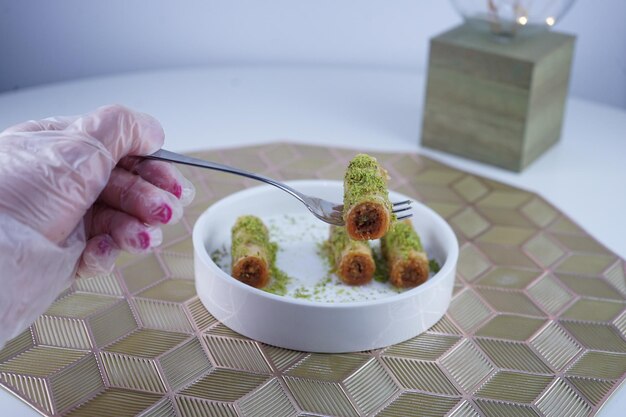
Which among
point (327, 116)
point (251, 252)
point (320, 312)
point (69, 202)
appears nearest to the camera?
point (69, 202)

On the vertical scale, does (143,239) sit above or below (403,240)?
above

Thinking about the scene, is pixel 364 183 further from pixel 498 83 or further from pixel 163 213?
pixel 498 83

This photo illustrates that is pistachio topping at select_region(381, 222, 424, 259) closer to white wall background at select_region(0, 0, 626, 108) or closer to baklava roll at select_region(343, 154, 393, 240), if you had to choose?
baklava roll at select_region(343, 154, 393, 240)

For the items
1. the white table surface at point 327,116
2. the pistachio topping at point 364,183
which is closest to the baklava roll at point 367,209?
the pistachio topping at point 364,183

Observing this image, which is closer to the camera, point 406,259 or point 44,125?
point 44,125

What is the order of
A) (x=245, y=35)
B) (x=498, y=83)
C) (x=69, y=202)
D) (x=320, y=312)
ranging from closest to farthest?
(x=69, y=202) < (x=320, y=312) < (x=498, y=83) < (x=245, y=35)

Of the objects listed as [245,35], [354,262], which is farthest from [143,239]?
[245,35]

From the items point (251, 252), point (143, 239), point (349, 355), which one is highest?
point (143, 239)
